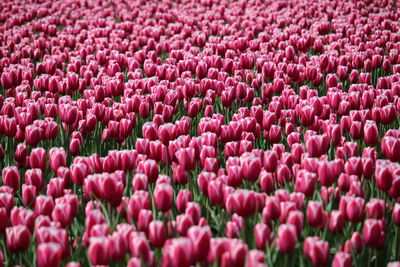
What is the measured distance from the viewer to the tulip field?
2.22 meters

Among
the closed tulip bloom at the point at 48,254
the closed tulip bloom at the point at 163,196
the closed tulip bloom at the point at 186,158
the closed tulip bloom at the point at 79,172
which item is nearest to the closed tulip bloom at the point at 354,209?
the closed tulip bloom at the point at 163,196

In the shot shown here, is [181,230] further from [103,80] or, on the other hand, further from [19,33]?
[19,33]

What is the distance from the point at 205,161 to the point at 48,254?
112cm

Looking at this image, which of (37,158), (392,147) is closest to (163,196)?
(37,158)

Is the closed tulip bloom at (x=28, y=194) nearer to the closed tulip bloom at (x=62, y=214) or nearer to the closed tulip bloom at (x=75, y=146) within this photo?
the closed tulip bloom at (x=62, y=214)

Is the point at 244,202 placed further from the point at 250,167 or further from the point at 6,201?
the point at 6,201

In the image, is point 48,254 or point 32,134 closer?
point 48,254

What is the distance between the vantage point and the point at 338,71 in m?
5.14

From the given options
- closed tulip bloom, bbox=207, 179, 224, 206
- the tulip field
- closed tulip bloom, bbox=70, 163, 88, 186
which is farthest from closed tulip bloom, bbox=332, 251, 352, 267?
closed tulip bloom, bbox=70, 163, 88, 186

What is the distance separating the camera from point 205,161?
2.88 meters

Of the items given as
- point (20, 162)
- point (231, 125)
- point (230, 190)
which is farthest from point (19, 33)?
point (230, 190)

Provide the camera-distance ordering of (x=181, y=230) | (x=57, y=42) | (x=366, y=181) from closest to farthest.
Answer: (x=181, y=230) → (x=366, y=181) → (x=57, y=42)

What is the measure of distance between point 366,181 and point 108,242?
1.61 m

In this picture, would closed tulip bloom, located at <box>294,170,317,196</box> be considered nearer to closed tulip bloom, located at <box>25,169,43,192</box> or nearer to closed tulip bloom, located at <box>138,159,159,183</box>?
closed tulip bloom, located at <box>138,159,159,183</box>
